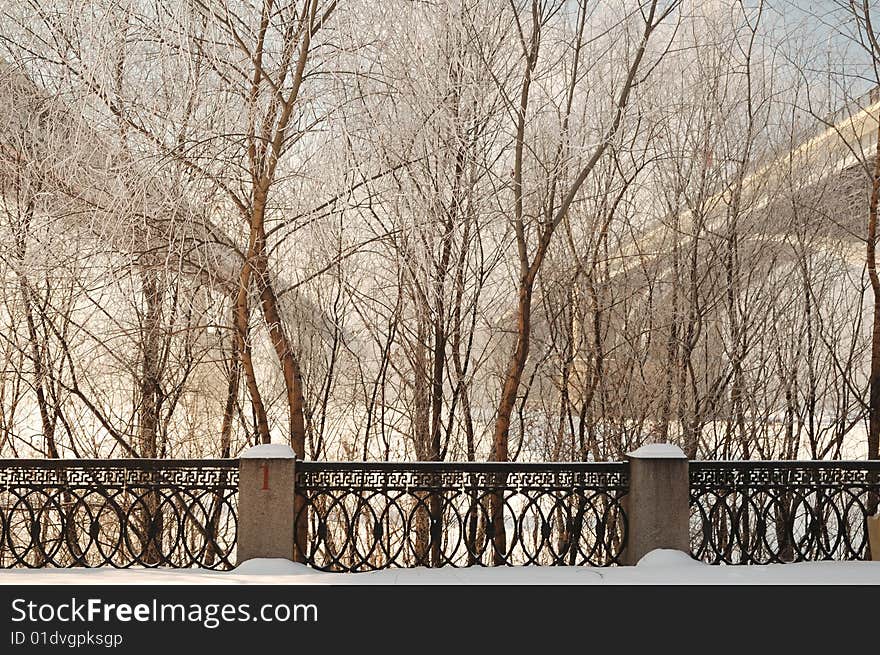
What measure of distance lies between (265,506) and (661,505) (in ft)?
10.1

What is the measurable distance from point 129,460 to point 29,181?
11.9ft

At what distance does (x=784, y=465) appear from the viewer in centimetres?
629

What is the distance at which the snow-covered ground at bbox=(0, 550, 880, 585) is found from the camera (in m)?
5.34

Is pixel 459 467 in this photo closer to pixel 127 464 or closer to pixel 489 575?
pixel 489 575

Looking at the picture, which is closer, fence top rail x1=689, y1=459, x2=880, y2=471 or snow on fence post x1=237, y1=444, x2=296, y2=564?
snow on fence post x1=237, y1=444, x2=296, y2=564

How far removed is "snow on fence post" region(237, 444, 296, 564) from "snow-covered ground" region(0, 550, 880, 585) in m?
0.11

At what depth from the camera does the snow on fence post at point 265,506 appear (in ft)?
18.8

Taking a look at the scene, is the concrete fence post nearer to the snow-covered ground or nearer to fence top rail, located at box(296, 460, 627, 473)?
the snow-covered ground

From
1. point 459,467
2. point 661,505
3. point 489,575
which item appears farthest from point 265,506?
point 661,505

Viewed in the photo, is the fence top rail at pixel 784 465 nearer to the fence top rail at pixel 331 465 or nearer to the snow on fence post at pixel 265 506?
the fence top rail at pixel 331 465

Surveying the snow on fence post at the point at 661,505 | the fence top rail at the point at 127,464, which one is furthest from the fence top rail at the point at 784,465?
the fence top rail at the point at 127,464

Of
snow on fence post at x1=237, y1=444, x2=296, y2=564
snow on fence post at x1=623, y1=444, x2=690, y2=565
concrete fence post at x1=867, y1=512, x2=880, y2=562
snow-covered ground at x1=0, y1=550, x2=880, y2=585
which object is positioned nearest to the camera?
snow-covered ground at x1=0, y1=550, x2=880, y2=585

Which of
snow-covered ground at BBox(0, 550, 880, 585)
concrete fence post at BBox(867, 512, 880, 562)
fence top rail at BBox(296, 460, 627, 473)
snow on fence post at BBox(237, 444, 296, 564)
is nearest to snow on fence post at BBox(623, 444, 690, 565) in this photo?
snow-covered ground at BBox(0, 550, 880, 585)

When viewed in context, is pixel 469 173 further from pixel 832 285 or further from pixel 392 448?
pixel 832 285
